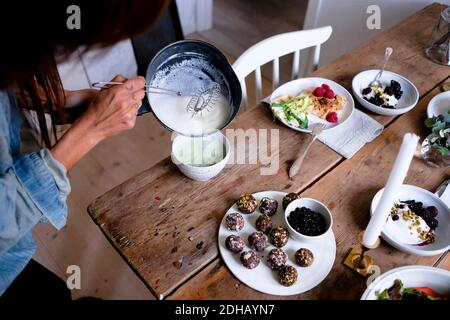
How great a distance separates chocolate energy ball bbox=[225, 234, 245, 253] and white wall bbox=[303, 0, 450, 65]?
1431mm

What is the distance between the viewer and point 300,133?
1.09m

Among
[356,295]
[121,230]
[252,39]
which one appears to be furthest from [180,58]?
[252,39]

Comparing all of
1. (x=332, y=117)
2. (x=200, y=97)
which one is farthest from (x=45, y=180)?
(x=332, y=117)

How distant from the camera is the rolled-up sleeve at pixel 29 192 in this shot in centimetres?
74

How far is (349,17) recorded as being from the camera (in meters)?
1.96

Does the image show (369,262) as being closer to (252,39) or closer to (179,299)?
(179,299)

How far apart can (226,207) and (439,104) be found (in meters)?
0.72

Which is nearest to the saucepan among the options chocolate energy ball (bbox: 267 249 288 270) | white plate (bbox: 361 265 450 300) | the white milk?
the white milk

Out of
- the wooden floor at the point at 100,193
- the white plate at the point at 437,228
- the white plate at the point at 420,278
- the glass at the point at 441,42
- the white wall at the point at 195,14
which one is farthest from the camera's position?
the white wall at the point at 195,14

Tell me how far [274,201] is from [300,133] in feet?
0.90

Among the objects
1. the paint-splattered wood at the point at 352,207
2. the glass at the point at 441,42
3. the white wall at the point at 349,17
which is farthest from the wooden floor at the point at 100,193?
the glass at the point at 441,42

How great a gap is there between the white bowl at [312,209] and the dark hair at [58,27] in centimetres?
48

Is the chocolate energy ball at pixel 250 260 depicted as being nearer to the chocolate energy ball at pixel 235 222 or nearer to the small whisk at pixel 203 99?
the chocolate energy ball at pixel 235 222

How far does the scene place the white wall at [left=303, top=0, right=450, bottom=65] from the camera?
177cm
